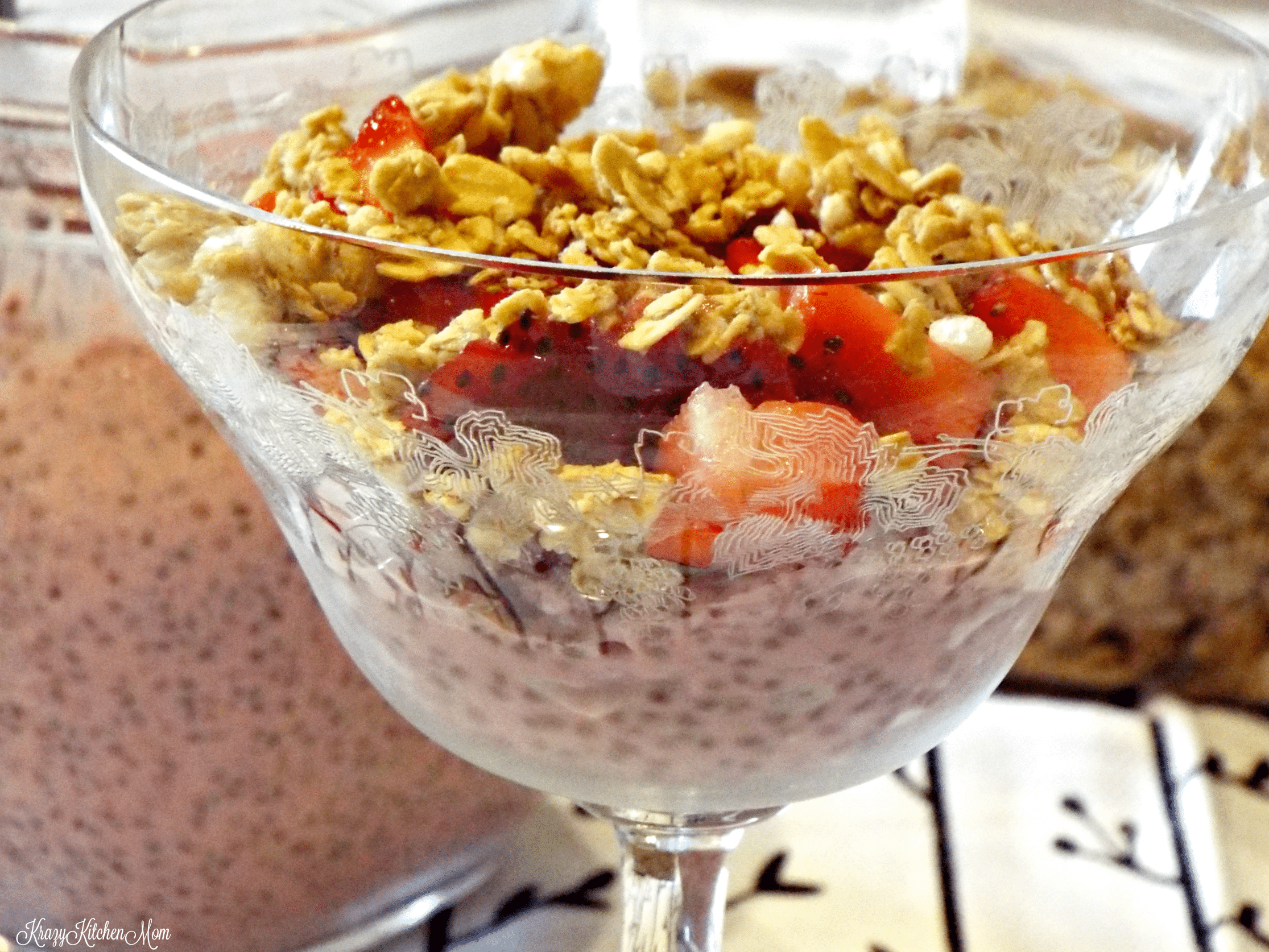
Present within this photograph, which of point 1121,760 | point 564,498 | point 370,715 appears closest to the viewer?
point 564,498

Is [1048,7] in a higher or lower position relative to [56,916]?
higher

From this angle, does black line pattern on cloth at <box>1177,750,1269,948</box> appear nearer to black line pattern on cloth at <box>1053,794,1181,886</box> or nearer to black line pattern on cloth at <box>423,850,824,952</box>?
black line pattern on cloth at <box>1053,794,1181,886</box>

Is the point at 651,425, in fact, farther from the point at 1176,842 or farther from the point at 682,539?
the point at 1176,842

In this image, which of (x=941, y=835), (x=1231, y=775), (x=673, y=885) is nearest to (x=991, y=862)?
(x=941, y=835)

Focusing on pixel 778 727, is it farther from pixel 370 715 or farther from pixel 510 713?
pixel 370 715

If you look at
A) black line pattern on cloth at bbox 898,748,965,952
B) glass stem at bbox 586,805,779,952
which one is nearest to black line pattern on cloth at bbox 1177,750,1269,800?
black line pattern on cloth at bbox 898,748,965,952

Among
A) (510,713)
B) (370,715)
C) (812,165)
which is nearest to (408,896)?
(370,715)
